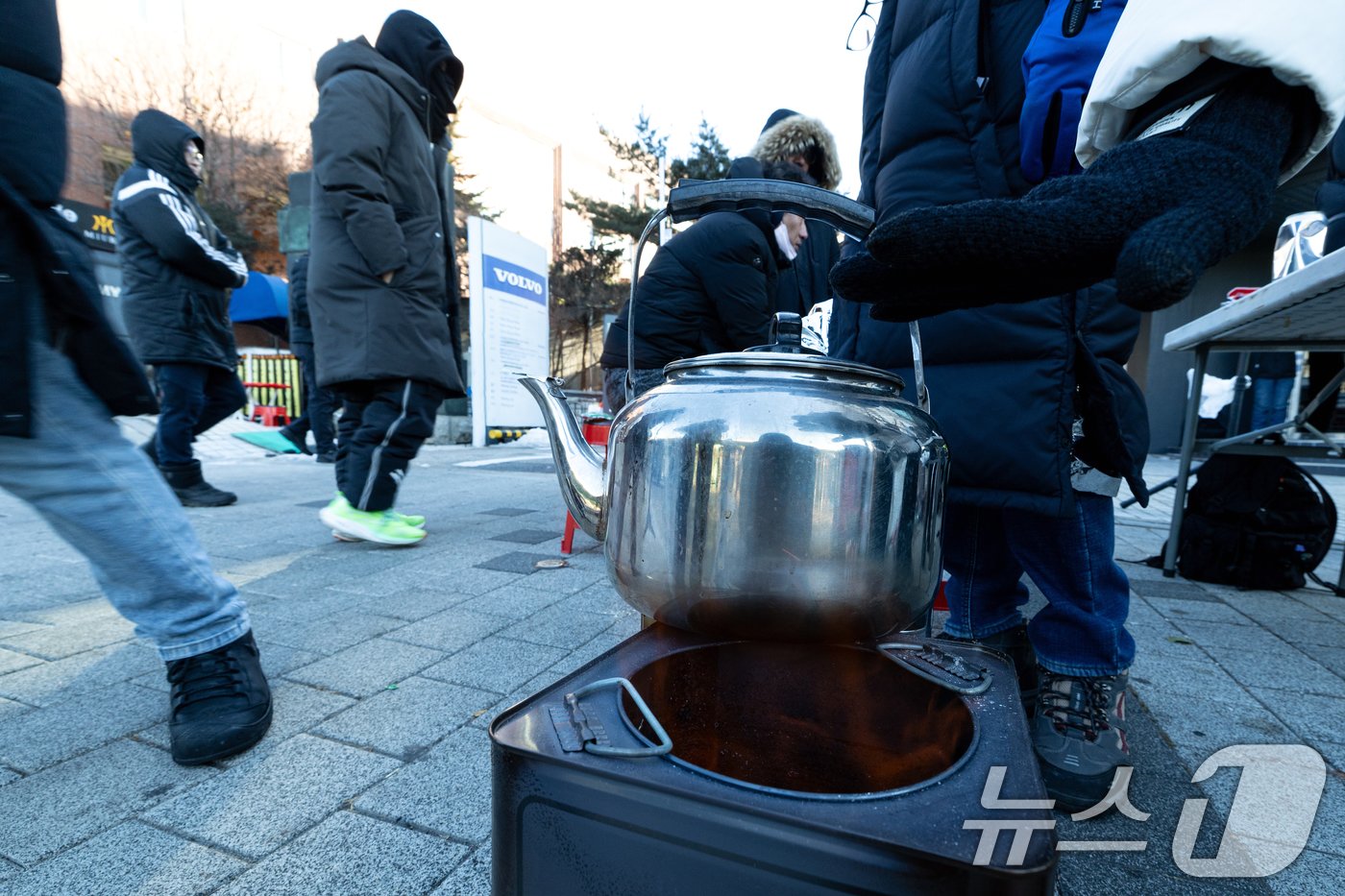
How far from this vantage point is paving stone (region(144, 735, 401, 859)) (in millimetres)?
1041

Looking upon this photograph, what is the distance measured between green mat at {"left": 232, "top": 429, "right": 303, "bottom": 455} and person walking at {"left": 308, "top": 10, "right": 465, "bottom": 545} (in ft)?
15.4

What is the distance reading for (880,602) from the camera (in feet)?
2.39

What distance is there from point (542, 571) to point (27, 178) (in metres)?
1.96

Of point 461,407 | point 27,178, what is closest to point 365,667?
point 27,178

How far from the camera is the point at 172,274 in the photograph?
3.46m

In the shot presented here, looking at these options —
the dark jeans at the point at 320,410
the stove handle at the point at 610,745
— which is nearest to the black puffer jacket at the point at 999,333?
the stove handle at the point at 610,745

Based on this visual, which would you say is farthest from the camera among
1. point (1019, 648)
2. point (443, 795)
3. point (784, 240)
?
point (784, 240)

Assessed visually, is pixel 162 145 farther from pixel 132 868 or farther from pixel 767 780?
pixel 767 780

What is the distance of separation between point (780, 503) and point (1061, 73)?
784mm

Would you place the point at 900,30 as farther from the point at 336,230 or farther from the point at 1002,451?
the point at 336,230

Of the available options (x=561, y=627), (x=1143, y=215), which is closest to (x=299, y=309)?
(x=561, y=627)

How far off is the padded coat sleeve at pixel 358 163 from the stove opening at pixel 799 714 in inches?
93.1

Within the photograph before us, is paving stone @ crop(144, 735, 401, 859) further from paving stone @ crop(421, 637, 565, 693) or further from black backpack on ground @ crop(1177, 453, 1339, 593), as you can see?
black backpack on ground @ crop(1177, 453, 1339, 593)

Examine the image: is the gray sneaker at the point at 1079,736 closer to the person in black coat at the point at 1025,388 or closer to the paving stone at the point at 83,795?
the person in black coat at the point at 1025,388
